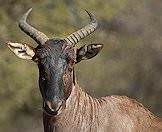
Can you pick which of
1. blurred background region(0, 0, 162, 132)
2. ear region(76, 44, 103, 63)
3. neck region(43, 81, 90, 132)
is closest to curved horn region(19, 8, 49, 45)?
ear region(76, 44, 103, 63)

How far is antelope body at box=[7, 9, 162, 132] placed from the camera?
1149cm

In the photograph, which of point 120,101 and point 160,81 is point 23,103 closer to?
point 160,81

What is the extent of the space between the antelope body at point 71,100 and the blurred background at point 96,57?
12467 mm

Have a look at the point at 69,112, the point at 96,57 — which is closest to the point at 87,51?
the point at 69,112

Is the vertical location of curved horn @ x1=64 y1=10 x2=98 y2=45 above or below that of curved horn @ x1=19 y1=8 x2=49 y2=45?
below

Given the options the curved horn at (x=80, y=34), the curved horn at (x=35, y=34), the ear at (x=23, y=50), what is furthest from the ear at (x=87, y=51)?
the ear at (x=23, y=50)

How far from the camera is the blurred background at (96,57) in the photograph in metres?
A: 26.6

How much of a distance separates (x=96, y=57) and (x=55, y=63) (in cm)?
1648

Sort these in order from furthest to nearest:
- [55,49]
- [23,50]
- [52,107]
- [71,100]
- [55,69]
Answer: [23,50], [71,100], [55,49], [55,69], [52,107]

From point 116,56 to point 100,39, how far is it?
1.08 m

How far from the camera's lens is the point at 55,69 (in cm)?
1152

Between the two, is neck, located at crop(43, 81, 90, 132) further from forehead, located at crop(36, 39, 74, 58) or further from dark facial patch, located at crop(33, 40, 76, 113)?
forehead, located at crop(36, 39, 74, 58)

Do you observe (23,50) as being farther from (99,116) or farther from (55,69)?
(99,116)

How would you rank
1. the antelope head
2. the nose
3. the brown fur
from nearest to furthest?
the nose → the antelope head → the brown fur
